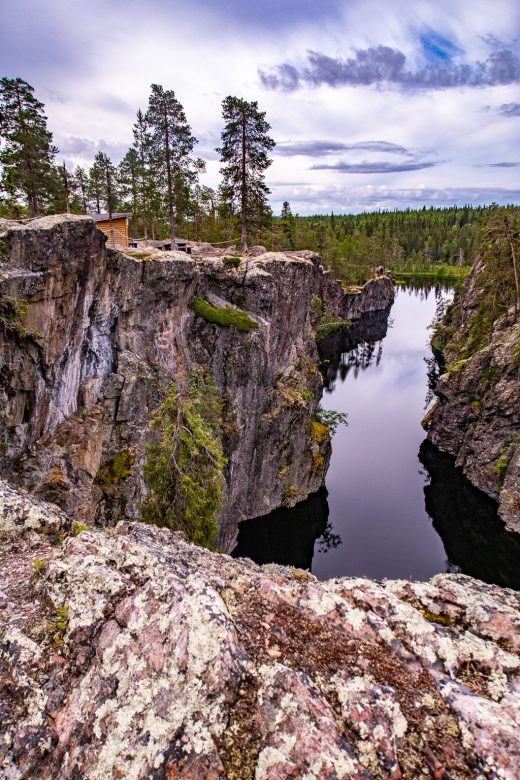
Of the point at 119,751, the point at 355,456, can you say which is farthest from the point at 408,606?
the point at 355,456

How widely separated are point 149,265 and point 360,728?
73.4 feet

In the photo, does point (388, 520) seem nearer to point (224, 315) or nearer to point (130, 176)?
point (224, 315)

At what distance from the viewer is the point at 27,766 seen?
14.4ft

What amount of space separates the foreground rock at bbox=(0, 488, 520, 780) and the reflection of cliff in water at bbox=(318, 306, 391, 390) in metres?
57.5

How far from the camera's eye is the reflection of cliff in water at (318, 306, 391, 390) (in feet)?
240

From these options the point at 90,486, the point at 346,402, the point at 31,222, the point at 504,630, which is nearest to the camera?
the point at 504,630

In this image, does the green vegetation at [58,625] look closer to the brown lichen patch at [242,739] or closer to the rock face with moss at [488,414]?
the brown lichen patch at [242,739]

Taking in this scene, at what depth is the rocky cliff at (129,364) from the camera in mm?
17281

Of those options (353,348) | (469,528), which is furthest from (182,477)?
(353,348)

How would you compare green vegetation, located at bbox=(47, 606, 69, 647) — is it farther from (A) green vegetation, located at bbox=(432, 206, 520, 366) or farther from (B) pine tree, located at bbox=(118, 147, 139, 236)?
(B) pine tree, located at bbox=(118, 147, 139, 236)

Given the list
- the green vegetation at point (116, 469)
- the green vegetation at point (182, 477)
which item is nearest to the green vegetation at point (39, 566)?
the green vegetation at point (182, 477)

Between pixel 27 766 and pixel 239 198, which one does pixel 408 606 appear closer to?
pixel 27 766

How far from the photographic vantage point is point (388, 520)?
1389 inches

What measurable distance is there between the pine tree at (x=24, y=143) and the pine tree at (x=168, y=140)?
9264 mm
